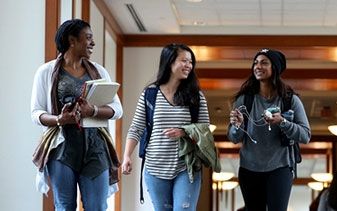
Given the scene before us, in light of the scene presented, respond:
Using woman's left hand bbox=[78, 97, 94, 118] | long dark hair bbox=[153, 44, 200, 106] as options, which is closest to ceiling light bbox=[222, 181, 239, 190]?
long dark hair bbox=[153, 44, 200, 106]

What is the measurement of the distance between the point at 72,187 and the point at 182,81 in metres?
0.89

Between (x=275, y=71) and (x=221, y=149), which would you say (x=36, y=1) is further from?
(x=221, y=149)

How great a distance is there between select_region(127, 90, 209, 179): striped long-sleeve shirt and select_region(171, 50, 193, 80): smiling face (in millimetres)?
132

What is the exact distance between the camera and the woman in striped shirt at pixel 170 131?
3.97 metres

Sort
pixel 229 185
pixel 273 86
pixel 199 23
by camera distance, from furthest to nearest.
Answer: pixel 229 185, pixel 199 23, pixel 273 86

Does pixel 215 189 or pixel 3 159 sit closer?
pixel 3 159

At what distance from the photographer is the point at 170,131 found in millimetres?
4016

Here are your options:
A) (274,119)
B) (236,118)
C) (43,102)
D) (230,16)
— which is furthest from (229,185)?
(43,102)

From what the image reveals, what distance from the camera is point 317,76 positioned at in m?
11.3

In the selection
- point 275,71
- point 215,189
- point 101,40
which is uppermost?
point 101,40

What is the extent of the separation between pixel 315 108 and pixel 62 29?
38.9 ft

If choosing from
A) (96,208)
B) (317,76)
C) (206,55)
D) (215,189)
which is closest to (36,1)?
(96,208)

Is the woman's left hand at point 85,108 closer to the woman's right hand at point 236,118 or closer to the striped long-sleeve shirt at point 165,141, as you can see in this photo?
the striped long-sleeve shirt at point 165,141

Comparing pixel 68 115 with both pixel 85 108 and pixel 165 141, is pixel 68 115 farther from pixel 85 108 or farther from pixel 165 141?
pixel 165 141
